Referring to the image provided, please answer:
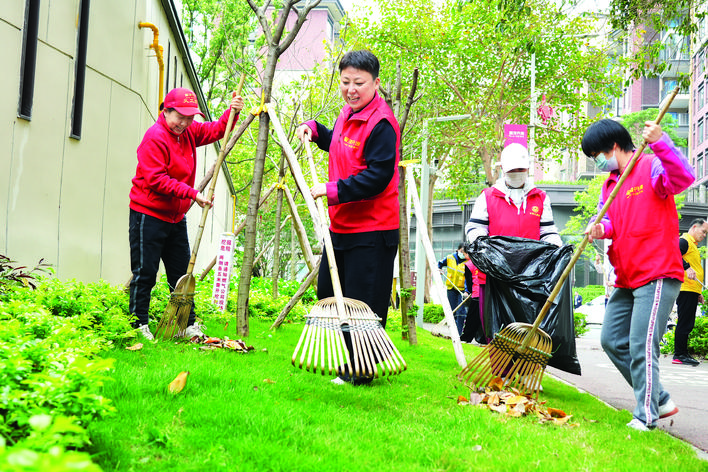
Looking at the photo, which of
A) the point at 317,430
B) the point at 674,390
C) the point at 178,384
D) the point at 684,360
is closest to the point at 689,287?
the point at 684,360

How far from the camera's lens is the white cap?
17.5 feet

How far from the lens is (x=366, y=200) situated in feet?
14.2

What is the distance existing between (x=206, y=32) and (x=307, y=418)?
20010mm

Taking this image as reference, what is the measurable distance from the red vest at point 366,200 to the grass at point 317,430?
1.06 meters

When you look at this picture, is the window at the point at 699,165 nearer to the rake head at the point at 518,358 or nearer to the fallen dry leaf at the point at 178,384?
the rake head at the point at 518,358

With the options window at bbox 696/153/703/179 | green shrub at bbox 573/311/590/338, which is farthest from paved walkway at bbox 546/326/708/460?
window at bbox 696/153/703/179

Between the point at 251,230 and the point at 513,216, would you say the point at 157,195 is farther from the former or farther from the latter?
the point at 513,216

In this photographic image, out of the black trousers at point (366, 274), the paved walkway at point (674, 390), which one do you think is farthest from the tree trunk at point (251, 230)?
the paved walkway at point (674, 390)

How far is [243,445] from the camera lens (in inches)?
108

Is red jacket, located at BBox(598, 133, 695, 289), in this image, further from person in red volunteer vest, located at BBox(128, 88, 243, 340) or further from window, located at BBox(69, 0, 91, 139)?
window, located at BBox(69, 0, 91, 139)

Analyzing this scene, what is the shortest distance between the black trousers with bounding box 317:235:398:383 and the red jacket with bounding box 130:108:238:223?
4.22 feet

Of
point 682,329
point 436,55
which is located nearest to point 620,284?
point 682,329

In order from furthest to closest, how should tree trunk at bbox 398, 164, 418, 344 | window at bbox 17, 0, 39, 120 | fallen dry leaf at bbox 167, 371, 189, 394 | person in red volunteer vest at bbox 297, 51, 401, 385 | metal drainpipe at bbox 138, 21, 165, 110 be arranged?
metal drainpipe at bbox 138, 21, 165, 110, tree trunk at bbox 398, 164, 418, 344, window at bbox 17, 0, 39, 120, person in red volunteer vest at bbox 297, 51, 401, 385, fallen dry leaf at bbox 167, 371, 189, 394

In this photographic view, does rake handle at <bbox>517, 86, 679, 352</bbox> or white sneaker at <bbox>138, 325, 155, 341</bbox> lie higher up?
rake handle at <bbox>517, 86, 679, 352</bbox>
